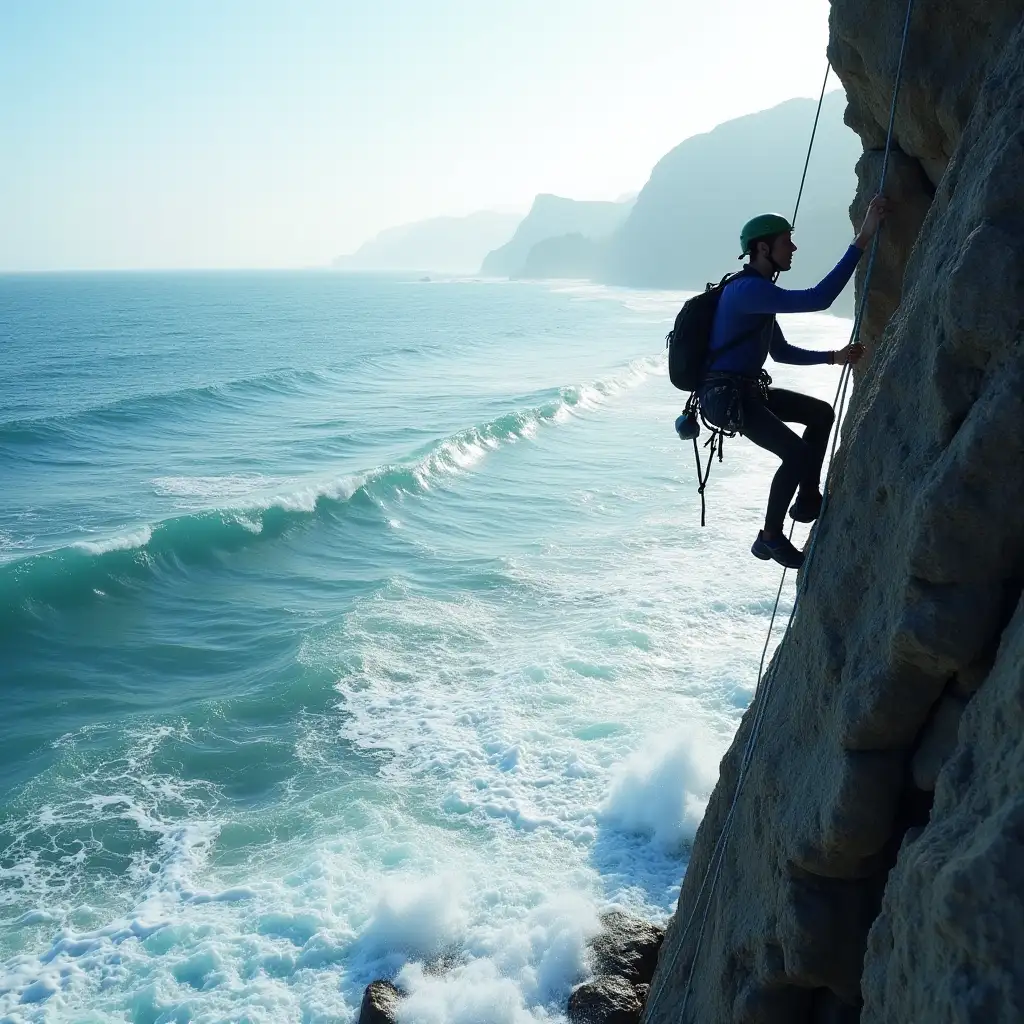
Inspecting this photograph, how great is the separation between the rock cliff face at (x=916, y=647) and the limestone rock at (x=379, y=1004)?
143 inches

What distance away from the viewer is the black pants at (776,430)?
557 centimetres

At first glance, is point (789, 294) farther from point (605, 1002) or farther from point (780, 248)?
point (605, 1002)

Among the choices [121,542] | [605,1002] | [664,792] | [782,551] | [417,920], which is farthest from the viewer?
[121,542]

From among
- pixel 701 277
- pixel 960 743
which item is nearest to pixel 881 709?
pixel 960 743

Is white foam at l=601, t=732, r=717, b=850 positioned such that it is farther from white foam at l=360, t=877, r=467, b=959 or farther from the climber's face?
the climber's face

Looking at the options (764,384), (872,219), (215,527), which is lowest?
(215,527)

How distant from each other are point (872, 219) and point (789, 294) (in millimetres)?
621

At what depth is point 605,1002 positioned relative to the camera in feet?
27.7

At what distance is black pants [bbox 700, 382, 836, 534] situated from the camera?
5574 millimetres

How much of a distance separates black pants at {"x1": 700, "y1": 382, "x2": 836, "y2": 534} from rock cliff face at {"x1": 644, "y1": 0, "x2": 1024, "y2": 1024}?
249mm

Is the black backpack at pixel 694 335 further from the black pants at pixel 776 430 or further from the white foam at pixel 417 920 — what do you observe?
the white foam at pixel 417 920

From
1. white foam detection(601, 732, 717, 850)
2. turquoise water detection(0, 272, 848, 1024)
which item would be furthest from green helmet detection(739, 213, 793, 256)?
white foam detection(601, 732, 717, 850)

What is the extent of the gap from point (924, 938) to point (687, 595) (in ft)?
50.2

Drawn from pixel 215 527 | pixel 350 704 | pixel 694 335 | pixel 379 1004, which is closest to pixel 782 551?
pixel 694 335
